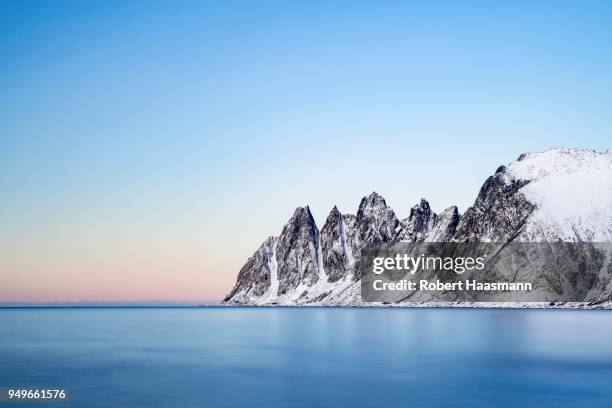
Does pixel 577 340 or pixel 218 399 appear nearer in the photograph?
pixel 218 399

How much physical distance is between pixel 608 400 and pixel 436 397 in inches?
417

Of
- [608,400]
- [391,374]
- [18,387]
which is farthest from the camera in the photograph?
[391,374]

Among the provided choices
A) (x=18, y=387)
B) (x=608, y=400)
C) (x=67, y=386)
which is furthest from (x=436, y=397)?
(x=18, y=387)

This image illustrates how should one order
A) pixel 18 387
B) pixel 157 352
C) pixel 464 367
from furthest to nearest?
pixel 157 352
pixel 464 367
pixel 18 387

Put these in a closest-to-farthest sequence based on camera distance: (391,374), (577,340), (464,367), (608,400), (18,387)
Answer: (608,400) → (18,387) → (391,374) → (464,367) → (577,340)

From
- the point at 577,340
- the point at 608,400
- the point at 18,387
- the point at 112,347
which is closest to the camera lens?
the point at 608,400

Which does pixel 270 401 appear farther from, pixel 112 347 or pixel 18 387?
pixel 112 347

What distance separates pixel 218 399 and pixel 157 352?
34776mm

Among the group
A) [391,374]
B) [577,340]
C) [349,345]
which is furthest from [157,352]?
[577,340]

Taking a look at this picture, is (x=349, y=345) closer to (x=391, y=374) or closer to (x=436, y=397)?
(x=391, y=374)

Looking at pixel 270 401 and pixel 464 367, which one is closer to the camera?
pixel 270 401

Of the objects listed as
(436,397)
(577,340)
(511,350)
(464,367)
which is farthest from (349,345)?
(436,397)

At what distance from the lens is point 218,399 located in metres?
40.9

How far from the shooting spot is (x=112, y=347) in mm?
80812
